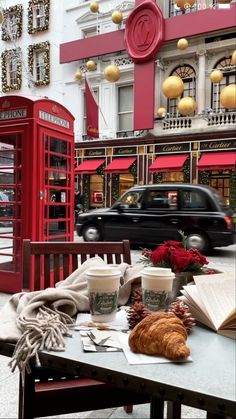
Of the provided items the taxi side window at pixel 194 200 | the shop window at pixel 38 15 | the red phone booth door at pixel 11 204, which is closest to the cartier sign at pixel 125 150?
the taxi side window at pixel 194 200

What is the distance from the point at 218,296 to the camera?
952mm

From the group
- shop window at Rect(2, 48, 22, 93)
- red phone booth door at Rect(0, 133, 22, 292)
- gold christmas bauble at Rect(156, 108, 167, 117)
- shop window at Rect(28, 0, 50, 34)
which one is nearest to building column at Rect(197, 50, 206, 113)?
gold christmas bauble at Rect(156, 108, 167, 117)

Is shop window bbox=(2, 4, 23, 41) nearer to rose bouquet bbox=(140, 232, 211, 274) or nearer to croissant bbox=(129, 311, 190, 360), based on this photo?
rose bouquet bbox=(140, 232, 211, 274)

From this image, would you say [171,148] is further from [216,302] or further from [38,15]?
[216,302]

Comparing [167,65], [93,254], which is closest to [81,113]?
[167,65]

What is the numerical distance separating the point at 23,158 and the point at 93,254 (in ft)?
7.33

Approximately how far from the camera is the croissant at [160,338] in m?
0.74

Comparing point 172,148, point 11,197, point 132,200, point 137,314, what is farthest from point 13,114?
point 172,148

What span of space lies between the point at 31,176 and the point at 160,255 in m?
2.75

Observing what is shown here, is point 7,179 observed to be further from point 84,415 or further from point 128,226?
point 128,226

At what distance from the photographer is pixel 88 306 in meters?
1.08

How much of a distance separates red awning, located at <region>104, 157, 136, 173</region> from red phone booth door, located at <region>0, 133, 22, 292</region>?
970 cm

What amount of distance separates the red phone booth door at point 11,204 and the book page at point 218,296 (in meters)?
3.08

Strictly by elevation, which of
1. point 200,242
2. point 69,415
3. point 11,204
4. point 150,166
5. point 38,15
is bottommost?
point 69,415
